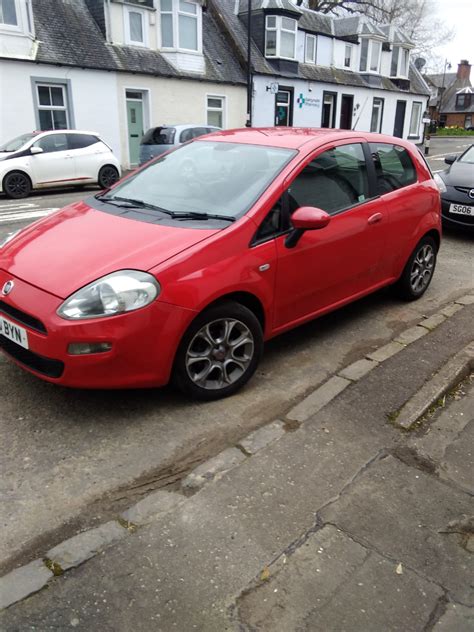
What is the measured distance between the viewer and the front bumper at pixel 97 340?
9.89 ft

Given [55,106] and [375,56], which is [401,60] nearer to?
[375,56]

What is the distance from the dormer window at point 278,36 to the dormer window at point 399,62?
10.9 meters

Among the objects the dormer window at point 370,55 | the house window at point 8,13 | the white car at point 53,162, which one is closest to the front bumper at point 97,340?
the white car at point 53,162

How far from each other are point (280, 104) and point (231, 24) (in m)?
4.14

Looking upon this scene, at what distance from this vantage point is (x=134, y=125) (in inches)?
808

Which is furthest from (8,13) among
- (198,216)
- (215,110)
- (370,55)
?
(370,55)

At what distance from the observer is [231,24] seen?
2528 cm

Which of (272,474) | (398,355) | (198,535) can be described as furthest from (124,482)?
(398,355)

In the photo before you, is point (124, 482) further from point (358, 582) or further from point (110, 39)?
point (110, 39)

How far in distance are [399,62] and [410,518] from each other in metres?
37.2

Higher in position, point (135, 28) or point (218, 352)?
point (135, 28)

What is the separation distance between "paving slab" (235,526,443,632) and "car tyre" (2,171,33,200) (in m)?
12.4

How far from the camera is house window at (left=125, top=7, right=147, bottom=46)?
774 inches

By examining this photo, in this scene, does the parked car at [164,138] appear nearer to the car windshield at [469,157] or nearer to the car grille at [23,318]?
the car windshield at [469,157]
